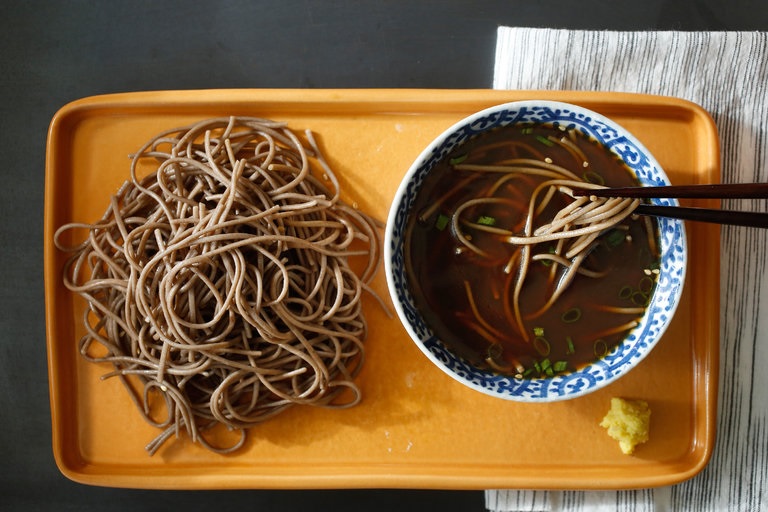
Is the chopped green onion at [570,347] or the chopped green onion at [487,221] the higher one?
the chopped green onion at [487,221]

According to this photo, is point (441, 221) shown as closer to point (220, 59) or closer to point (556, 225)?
point (556, 225)

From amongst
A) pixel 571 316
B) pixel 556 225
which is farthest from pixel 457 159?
pixel 571 316

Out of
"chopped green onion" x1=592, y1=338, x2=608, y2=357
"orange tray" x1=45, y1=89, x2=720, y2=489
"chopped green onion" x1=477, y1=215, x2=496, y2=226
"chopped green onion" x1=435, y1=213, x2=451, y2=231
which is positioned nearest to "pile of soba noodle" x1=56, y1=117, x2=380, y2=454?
"orange tray" x1=45, y1=89, x2=720, y2=489

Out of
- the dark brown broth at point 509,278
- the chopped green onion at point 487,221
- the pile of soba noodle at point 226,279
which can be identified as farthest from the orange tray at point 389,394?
the chopped green onion at point 487,221

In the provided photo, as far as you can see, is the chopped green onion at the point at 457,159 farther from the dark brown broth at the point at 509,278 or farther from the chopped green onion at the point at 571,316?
the chopped green onion at the point at 571,316

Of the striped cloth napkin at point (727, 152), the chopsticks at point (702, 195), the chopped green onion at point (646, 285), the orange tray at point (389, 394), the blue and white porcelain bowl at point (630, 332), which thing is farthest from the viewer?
the striped cloth napkin at point (727, 152)

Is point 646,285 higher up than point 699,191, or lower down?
lower down

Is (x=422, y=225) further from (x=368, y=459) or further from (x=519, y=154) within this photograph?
(x=368, y=459)
